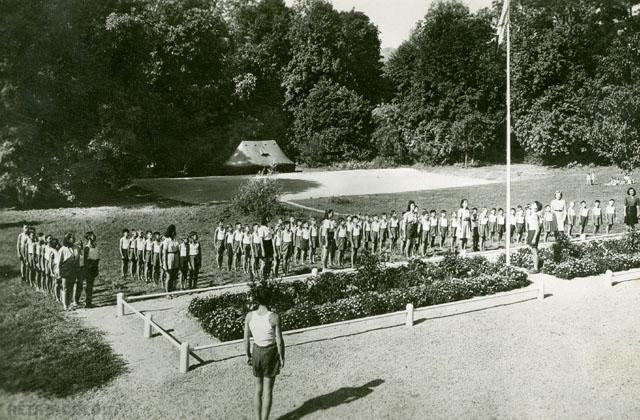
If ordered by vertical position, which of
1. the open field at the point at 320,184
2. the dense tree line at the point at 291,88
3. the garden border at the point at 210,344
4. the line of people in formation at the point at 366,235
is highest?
the dense tree line at the point at 291,88

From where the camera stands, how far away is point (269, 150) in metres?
48.7

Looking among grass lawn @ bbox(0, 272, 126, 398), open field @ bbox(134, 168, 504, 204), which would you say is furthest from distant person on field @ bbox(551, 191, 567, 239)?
grass lawn @ bbox(0, 272, 126, 398)

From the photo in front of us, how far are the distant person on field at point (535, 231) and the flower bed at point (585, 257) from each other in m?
0.29

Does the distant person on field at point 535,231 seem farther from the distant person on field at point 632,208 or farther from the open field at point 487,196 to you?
the open field at point 487,196

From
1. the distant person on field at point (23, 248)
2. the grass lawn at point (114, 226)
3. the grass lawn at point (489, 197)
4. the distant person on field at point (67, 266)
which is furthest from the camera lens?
the grass lawn at point (489, 197)

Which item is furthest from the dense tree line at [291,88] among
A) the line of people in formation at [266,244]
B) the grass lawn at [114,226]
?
the line of people in formation at [266,244]

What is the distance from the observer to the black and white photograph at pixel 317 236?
10.4 m

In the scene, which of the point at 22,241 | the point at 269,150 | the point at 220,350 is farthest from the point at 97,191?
the point at 269,150

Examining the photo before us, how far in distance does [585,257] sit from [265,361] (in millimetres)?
15334

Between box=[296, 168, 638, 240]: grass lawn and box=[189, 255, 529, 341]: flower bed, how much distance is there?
451 inches

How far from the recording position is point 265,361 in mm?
8484

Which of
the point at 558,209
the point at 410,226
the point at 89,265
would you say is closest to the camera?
the point at 89,265

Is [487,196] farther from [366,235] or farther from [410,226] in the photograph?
[366,235]

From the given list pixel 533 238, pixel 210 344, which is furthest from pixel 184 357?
pixel 533 238
